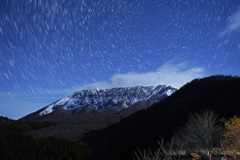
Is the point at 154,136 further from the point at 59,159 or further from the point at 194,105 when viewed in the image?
the point at 59,159

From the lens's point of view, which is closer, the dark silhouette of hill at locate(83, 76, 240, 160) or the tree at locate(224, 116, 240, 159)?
the tree at locate(224, 116, 240, 159)

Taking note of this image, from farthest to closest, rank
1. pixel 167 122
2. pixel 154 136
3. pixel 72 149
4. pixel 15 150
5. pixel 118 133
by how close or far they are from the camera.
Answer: pixel 118 133 → pixel 167 122 → pixel 154 136 → pixel 72 149 → pixel 15 150

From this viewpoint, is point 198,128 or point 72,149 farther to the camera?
point 72,149

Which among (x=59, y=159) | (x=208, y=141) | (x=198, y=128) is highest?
(x=59, y=159)

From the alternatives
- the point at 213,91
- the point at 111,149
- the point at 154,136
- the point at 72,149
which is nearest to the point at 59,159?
the point at 72,149

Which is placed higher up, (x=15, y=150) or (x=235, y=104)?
(x=15, y=150)

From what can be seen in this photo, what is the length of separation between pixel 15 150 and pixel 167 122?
27175 millimetres

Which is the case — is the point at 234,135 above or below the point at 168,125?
below

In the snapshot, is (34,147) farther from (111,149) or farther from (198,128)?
(198,128)

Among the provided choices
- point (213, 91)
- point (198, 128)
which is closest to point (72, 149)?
point (198, 128)

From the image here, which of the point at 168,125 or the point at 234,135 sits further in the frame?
the point at 168,125

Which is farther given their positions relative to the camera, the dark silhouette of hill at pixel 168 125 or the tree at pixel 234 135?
the dark silhouette of hill at pixel 168 125

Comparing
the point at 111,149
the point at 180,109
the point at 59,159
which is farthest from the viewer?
the point at 180,109

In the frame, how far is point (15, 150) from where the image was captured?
22984 millimetres
